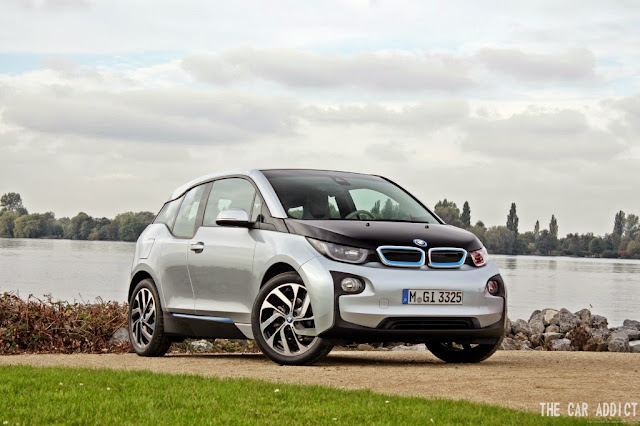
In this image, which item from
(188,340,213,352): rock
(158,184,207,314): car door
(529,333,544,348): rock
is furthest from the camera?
(529,333,544,348): rock

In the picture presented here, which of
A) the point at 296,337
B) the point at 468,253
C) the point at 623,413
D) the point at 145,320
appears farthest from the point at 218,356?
the point at 623,413

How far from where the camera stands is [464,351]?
11.1m

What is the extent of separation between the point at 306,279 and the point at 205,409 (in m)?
2.42

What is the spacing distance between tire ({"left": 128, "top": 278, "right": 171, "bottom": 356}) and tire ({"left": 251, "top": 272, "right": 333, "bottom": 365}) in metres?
2.06

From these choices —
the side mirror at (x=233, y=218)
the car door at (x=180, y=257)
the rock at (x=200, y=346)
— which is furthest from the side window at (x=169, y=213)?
the rock at (x=200, y=346)

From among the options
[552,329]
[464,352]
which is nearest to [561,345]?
[552,329]

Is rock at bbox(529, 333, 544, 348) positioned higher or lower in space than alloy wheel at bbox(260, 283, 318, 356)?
lower

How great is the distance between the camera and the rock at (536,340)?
20.0 meters

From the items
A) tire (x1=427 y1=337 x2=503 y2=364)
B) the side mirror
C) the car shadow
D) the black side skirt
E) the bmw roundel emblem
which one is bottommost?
the car shadow

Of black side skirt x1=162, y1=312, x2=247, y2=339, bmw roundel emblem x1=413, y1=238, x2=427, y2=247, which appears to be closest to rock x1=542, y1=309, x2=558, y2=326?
black side skirt x1=162, y1=312, x2=247, y2=339

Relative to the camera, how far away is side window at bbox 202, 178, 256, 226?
35.7ft

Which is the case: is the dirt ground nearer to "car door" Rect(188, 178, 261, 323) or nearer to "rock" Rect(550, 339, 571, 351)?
"car door" Rect(188, 178, 261, 323)

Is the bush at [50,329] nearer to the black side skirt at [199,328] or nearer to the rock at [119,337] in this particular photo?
the rock at [119,337]

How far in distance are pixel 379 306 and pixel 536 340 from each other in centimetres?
1146
